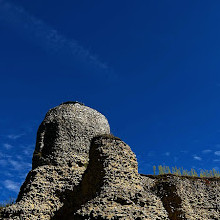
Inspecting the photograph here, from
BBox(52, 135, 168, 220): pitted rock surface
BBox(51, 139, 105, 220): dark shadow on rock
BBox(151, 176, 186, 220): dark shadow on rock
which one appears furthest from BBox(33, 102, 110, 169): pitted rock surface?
BBox(151, 176, 186, 220): dark shadow on rock

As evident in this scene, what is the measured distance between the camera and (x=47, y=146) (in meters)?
16.1

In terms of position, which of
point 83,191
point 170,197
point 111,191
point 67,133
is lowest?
point 111,191

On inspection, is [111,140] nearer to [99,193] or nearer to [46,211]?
[99,193]

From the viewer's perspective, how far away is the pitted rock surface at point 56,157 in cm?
1258

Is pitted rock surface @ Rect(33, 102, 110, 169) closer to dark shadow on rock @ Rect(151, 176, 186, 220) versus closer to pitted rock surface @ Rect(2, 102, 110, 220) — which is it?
pitted rock surface @ Rect(2, 102, 110, 220)

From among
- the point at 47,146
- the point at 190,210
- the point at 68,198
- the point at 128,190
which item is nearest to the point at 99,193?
A: the point at 128,190

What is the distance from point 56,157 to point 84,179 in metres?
2.37

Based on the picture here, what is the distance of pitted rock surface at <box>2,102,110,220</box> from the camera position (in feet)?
41.3

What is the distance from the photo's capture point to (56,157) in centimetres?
1519

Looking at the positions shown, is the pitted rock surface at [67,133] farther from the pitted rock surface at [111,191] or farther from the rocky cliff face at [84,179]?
the pitted rock surface at [111,191]

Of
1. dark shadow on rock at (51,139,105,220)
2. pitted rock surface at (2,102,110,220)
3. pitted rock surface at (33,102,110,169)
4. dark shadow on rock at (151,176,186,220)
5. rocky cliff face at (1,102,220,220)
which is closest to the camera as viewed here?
rocky cliff face at (1,102,220,220)

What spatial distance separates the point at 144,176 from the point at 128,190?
42.4 ft

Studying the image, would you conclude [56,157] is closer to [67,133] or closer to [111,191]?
[67,133]

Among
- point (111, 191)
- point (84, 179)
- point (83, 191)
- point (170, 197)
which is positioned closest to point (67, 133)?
point (84, 179)
